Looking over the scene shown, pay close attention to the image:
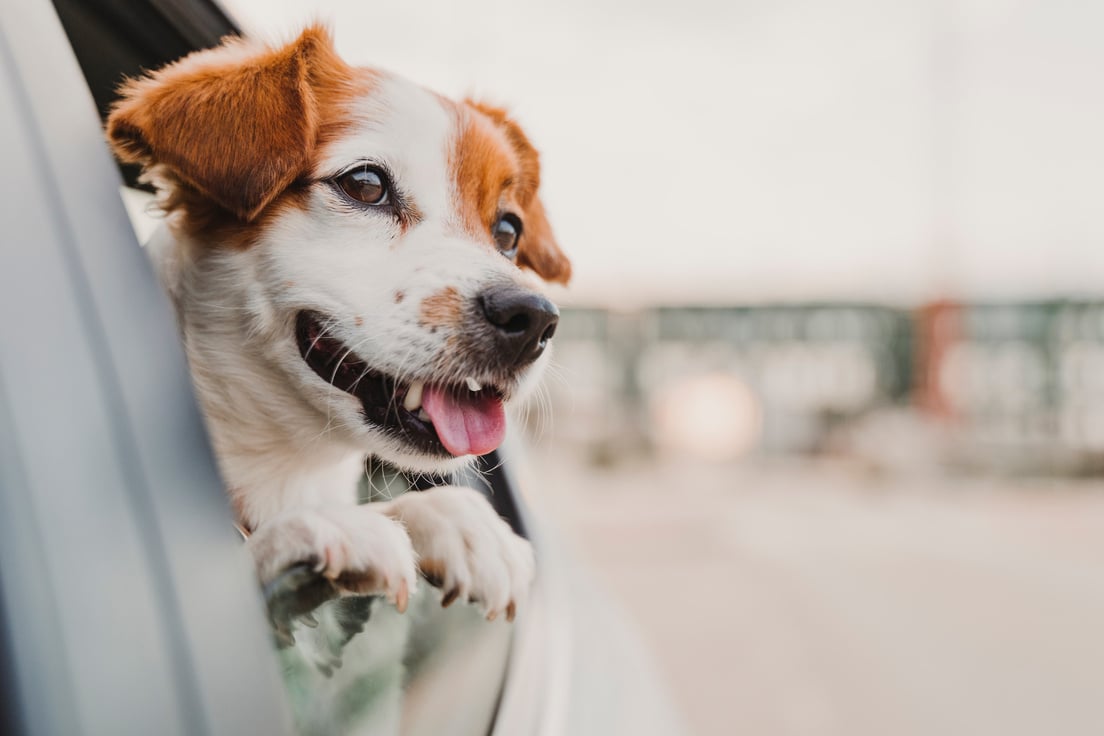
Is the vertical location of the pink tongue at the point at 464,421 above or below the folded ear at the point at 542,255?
below

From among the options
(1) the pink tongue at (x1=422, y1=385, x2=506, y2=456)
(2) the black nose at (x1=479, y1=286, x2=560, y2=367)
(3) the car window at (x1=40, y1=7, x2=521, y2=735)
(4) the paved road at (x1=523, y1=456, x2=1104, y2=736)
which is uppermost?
(2) the black nose at (x1=479, y1=286, x2=560, y2=367)

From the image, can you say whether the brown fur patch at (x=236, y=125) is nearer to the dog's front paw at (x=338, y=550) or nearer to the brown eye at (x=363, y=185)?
the brown eye at (x=363, y=185)

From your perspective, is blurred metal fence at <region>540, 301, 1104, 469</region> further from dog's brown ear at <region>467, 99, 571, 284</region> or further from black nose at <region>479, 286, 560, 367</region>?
black nose at <region>479, 286, 560, 367</region>

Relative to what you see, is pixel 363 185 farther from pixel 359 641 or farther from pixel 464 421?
pixel 359 641

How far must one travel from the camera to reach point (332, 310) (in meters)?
0.91

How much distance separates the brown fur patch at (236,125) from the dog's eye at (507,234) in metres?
0.24

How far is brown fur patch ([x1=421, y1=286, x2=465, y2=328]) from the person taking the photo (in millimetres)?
978

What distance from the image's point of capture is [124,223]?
79cm

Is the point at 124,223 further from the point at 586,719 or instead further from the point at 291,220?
the point at 586,719

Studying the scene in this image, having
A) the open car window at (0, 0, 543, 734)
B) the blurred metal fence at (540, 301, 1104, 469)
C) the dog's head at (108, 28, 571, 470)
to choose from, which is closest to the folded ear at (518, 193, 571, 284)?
the dog's head at (108, 28, 571, 470)

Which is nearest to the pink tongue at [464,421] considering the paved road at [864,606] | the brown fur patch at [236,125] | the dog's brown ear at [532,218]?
the brown fur patch at [236,125]

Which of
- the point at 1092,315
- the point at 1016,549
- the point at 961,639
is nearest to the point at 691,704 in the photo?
the point at 961,639

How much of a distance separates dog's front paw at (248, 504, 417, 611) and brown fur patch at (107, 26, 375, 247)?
0.30 metres

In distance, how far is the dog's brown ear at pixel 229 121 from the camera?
850mm
